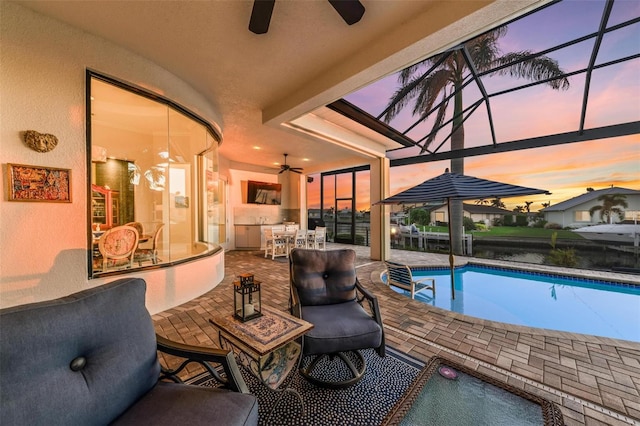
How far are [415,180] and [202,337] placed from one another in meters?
7.56

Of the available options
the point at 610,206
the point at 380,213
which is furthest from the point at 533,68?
the point at 380,213

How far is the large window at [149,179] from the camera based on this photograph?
A: 10.7ft

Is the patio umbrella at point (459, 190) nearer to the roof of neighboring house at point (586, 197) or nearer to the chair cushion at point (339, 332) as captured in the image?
the chair cushion at point (339, 332)

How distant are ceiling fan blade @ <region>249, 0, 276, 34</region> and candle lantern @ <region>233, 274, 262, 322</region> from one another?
6.65ft

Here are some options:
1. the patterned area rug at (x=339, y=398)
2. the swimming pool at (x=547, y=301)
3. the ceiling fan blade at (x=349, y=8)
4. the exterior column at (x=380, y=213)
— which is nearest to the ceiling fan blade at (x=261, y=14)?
the ceiling fan blade at (x=349, y=8)

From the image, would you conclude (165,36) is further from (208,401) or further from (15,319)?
(208,401)

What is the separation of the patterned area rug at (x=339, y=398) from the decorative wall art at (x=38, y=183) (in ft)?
7.52

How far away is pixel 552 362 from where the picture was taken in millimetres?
2104

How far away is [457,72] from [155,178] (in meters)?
6.17

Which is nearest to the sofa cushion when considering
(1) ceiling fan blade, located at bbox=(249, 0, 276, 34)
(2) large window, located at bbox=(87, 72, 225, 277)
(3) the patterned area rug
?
(3) the patterned area rug

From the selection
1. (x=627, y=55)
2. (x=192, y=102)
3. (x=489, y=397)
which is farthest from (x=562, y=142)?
(x=192, y=102)

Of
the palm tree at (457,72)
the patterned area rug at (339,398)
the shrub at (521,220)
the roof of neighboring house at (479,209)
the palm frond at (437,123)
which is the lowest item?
the patterned area rug at (339,398)

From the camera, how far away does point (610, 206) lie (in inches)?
205

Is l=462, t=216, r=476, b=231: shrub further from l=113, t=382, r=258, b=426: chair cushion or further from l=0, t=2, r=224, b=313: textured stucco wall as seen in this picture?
l=0, t=2, r=224, b=313: textured stucco wall
